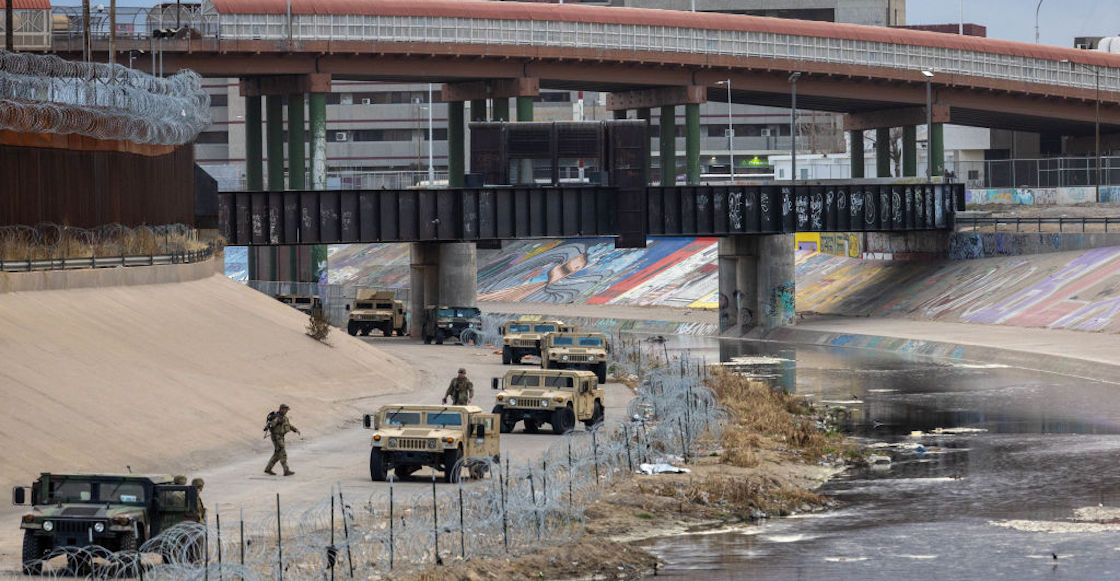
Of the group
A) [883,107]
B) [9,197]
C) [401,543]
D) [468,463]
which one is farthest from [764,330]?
[401,543]

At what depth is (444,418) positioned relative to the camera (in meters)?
32.8

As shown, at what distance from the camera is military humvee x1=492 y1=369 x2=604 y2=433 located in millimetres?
40594

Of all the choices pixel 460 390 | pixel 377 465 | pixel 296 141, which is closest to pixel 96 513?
pixel 377 465

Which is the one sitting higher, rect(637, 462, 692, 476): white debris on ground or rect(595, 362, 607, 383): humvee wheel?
rect(595, 362, 607, 383): humvee wheel

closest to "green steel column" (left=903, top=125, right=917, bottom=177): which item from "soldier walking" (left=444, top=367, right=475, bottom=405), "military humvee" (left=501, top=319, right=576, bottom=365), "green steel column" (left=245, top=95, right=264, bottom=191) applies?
"green steel column" (left=245, top=95, right=264, bottom=191)

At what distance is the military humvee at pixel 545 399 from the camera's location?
133ft

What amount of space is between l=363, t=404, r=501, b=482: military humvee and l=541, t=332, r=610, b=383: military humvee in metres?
19.9

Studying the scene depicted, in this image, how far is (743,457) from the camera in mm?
36719

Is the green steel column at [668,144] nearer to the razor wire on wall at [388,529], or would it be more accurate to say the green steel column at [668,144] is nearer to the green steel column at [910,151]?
the green steel column at [910,151]

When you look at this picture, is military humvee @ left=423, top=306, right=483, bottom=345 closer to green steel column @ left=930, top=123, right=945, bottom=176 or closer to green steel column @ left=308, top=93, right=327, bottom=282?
green steel column @ left=308, top=93, right=327, bottom=282

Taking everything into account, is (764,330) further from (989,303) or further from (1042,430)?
(1042,430)

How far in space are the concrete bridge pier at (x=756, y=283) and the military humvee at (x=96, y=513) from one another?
65906 millimetres

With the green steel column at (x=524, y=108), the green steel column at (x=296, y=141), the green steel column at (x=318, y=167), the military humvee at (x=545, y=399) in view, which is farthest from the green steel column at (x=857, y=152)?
the military humvee at (x=545, y=399)

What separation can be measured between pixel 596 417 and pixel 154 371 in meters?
10.9
